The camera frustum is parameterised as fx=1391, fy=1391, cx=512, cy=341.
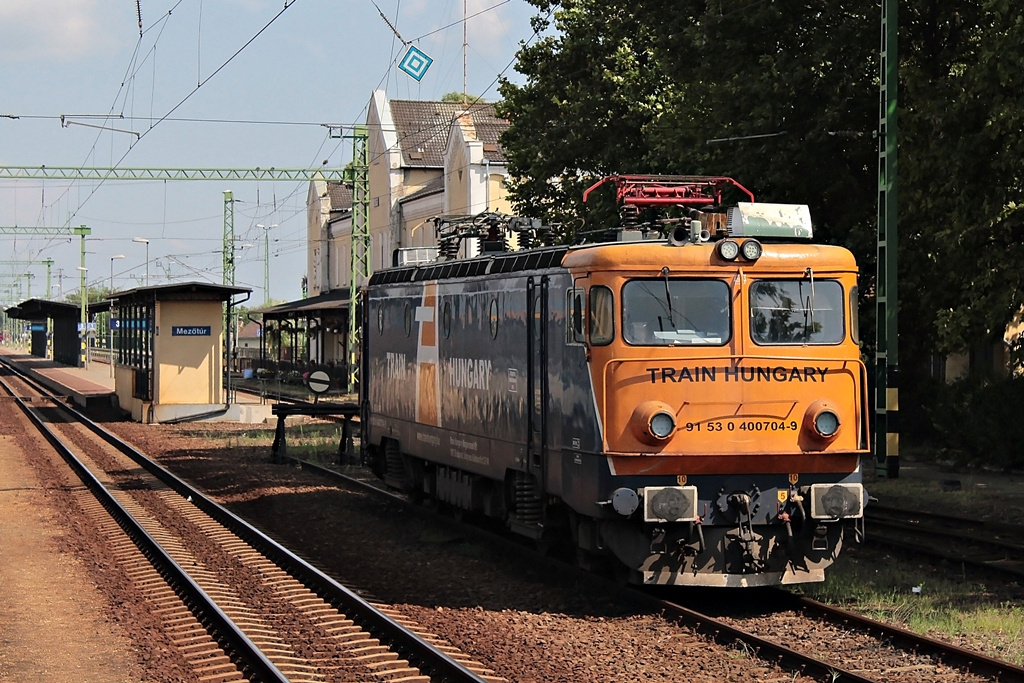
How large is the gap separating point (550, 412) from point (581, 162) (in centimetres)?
1901

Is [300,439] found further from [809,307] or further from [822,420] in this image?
[822,420]

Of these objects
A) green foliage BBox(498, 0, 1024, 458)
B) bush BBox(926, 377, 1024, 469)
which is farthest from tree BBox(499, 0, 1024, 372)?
bush BBox(926, 377, 1024, 469)

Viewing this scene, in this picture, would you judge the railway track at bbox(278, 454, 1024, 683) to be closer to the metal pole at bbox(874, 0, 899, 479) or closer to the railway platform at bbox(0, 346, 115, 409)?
the metal pole at bbox(874, 0, 899, 479)

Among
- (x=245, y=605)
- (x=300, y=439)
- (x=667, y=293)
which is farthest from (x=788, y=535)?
(x=300, y=439)

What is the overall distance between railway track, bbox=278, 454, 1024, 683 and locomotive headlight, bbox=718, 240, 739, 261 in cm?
295

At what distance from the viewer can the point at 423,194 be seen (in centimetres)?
5831

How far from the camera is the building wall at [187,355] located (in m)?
36.1

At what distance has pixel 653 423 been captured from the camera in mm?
11406

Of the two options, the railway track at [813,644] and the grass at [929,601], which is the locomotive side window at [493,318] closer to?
the railway track at [813,644]

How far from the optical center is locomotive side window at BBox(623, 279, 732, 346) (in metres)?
11.6

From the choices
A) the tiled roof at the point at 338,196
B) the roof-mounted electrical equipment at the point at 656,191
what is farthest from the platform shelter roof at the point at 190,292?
the tiled roof at the point at 338,196

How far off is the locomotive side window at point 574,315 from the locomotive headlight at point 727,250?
1.22m

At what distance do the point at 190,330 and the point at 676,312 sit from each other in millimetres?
26583

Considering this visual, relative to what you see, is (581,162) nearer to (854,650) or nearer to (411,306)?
(411,306)
